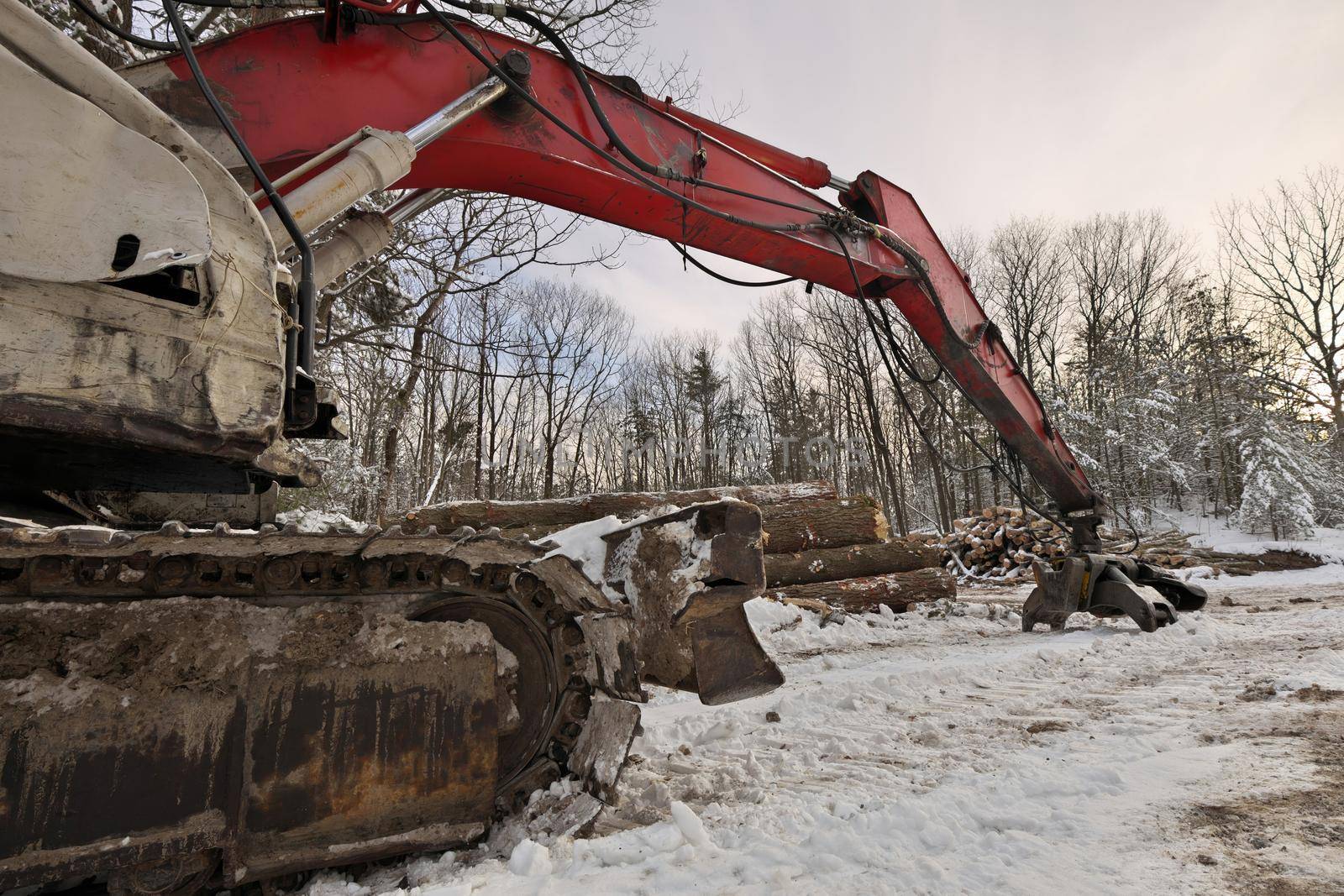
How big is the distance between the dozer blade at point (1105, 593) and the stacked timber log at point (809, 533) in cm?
173

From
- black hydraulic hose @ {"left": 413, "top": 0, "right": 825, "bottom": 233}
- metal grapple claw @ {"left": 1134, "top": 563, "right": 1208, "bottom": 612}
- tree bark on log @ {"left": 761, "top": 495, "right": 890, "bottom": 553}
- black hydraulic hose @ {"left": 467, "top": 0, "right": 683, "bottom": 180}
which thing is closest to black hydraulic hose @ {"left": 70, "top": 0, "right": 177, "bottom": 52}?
black hydraulic hose @ {"left": 413, "top": 0, "right": 825, "bottom": 233}

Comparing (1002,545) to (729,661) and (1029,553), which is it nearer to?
(1029,553)

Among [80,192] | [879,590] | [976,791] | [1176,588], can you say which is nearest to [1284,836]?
[976,791]

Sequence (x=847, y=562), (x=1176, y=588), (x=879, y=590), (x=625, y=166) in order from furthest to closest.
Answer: (x=847, y=562) < (x=879, y=590) < (x=1176, y=588) < (x=625, y=166)

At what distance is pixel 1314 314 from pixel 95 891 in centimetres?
3460

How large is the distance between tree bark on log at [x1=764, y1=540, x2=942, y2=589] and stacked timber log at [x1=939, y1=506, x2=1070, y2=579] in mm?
5703

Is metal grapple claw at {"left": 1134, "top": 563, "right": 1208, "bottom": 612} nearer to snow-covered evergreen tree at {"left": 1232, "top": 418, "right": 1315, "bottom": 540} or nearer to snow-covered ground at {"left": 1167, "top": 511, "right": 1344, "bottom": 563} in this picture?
snow-covered ground at {"left": 1167, "top": 511, "right": 1344, "bottom": 563}

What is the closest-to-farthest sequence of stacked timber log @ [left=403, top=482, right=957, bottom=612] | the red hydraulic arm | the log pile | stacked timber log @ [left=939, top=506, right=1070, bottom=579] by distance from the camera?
the red hydraulic arm, stacked timber log @ [left=403, top=482, right=957, bottom=612], the log pile, stacked timber log @ [left=939, top=506, right=1070, bottom=579]

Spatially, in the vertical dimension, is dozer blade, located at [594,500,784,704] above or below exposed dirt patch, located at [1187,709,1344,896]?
above

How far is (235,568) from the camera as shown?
1.94 meters

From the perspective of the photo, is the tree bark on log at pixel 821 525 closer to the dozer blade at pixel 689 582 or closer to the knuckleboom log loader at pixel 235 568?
the dozer blade at pixel 689 582

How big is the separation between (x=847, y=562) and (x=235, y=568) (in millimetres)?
6982

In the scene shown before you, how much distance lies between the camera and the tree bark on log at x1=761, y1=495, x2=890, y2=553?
8.01m

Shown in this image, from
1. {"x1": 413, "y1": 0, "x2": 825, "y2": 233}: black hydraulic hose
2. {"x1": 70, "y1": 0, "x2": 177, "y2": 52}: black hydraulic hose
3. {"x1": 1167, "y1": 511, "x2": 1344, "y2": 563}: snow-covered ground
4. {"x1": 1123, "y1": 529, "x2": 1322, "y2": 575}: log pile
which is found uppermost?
{"x1": 413, "y1": 0, "x2": 825, "y2": 233}: black hydraulic hose
